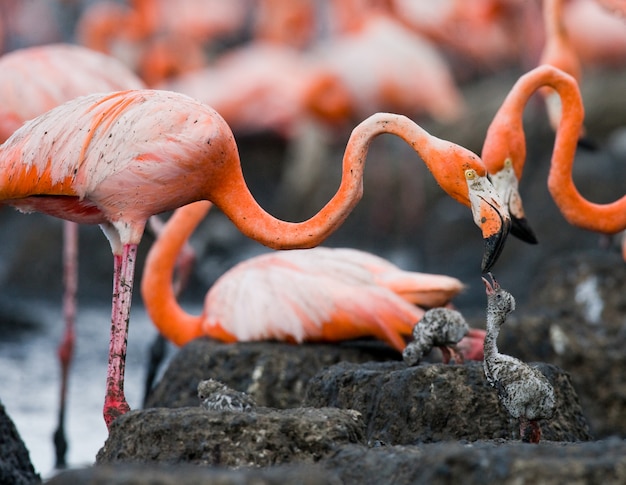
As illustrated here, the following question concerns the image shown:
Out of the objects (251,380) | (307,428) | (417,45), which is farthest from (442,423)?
(417,45)

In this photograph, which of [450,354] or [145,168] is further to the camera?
[450,354]

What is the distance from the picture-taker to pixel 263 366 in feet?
19.4

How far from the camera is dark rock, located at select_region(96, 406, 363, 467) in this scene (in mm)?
3818

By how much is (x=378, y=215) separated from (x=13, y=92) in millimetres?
5912

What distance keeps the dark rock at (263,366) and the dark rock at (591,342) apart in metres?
0.74

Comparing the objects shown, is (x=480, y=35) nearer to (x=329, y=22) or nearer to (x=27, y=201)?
(x=329, y=22)

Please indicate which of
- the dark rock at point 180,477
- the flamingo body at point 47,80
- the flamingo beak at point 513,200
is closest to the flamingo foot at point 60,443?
the flamingo body at point 47,80

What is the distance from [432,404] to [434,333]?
0.54 m

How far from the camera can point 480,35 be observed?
14.4 m

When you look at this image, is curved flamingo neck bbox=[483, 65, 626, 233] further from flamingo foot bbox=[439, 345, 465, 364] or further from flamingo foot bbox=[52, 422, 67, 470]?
flamingo foot bbox=[52, 422, 67, 470]

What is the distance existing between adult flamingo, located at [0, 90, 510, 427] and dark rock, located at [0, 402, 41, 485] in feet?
1.31

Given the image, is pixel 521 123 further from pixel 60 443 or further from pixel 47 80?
pixel 60 443

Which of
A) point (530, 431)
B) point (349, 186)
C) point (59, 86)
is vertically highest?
point (59, 86)

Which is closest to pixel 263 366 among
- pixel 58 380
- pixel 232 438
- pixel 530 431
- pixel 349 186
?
pixel 349 186
